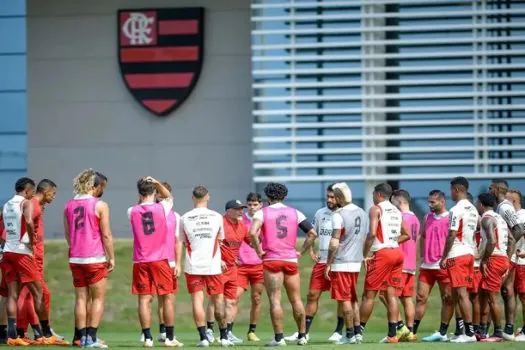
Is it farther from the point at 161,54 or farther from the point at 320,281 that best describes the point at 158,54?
the point at 320,281

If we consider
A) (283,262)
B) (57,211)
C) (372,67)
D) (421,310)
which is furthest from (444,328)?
(57,211)

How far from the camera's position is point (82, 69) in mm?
26547

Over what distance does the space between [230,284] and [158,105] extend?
26.3ft

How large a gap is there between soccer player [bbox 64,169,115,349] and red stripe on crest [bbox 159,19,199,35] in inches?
379

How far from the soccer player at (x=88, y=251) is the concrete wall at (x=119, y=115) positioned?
9042mm

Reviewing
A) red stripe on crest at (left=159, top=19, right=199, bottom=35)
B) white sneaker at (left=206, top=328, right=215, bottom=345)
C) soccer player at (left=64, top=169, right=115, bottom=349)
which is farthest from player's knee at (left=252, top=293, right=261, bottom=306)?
red stripe on crest at (left=159, top=19, right=199, bottom=35)

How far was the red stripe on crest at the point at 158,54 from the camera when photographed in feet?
85.7

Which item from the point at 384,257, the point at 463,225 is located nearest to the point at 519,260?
the point at 463,225

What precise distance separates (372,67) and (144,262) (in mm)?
9750

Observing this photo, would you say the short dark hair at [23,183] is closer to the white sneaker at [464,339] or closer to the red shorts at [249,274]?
the red shorts at [249,274]

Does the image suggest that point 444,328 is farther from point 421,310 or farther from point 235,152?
point 235,152

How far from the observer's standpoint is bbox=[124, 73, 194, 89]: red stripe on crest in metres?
26.1

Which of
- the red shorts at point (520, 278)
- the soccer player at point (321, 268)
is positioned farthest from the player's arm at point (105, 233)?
the red shorts at point (520, 278)

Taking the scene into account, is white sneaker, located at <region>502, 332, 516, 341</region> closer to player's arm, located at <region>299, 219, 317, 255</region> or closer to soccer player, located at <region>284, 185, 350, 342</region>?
soccer player, located at <region>284, 185, 350, 342</region>
